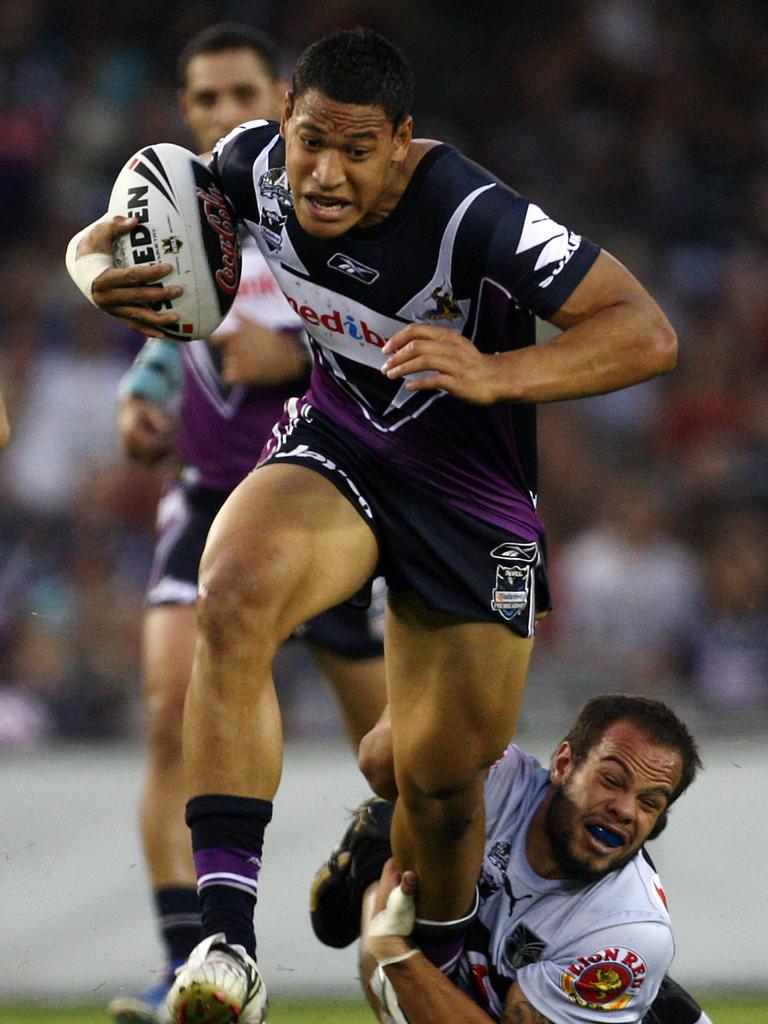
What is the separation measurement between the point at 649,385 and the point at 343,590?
236 inches

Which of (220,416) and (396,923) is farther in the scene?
(220,416)

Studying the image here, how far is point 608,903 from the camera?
167 inches

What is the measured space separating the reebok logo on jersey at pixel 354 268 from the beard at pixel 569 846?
4.17 ft

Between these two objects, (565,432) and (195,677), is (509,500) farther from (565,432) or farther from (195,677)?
(565,432)

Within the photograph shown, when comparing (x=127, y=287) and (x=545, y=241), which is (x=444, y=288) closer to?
(x=545, y=241)

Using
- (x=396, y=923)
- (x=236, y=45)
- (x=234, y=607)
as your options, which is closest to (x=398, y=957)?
(x=396, y=923)

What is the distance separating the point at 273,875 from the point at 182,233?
318 centimetres

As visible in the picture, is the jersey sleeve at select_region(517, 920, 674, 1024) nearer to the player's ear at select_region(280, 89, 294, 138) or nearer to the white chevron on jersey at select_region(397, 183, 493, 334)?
the white chevron on jersey at select_region(397, 183, 493, 334)

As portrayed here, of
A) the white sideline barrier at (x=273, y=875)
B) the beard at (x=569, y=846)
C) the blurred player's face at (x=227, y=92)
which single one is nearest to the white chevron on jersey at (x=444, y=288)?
the beard at (x=569, y=846)

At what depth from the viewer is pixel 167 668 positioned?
5.40 meters

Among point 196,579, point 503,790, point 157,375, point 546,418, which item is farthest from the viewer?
point 546,418

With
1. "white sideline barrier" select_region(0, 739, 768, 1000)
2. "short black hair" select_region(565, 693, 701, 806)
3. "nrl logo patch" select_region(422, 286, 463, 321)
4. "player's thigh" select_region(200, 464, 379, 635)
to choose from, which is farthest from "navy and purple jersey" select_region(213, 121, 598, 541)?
"white sideline barrier" select_region(0, 739, 768, 1000)

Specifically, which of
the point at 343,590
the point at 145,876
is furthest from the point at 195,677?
the point at 145,876

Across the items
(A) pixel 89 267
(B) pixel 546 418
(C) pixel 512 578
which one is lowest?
(B) pixel 546 418
